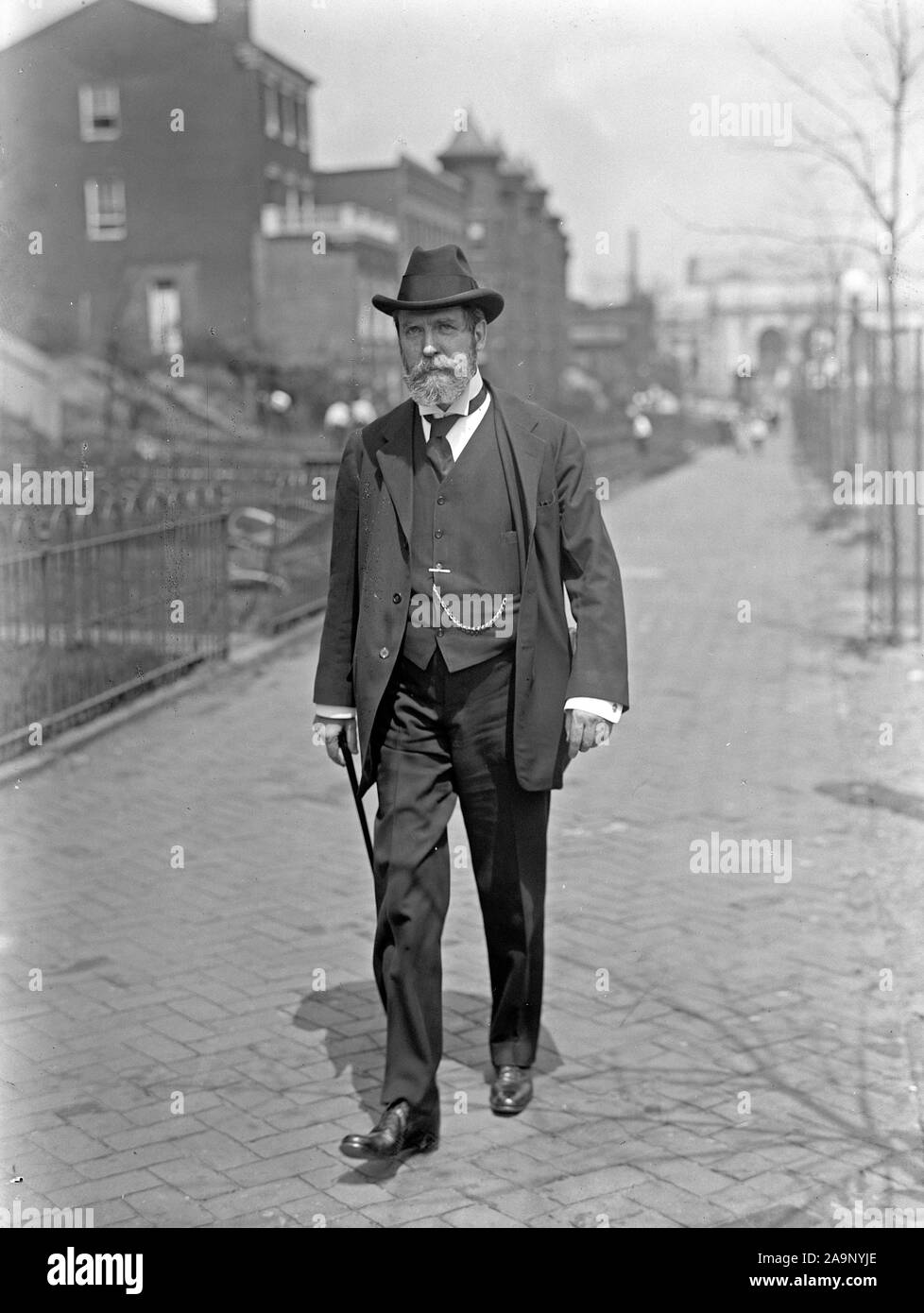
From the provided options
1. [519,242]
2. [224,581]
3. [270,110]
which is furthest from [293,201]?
[224,581]

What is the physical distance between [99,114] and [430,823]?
44860 millimetres

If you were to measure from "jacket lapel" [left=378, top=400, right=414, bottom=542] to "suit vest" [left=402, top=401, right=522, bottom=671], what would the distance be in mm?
65

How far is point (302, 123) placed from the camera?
160ft

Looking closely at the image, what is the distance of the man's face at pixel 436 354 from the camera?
4.11 meters

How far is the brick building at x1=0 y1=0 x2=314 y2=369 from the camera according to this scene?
147 feet

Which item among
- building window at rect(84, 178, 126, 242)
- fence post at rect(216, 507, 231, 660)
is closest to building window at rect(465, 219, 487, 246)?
building window at rect(84, 178, 126, 242)

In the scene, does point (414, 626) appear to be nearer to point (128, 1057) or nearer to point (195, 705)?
point (128, 1057)

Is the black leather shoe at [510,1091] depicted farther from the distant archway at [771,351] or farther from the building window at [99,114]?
the distant archway at [771,351]

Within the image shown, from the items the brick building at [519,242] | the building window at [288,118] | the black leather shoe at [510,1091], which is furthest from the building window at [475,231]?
the black leather shoe at [510,1091]

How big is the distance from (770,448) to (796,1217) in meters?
53.3

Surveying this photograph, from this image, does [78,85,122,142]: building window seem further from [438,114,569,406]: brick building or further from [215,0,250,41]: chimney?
[438,114,569,406]: brick building

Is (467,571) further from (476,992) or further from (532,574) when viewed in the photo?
(476,992)
